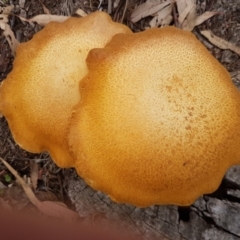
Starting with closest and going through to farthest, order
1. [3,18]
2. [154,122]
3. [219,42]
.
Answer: [154,122]
[219,42]
[3,18]

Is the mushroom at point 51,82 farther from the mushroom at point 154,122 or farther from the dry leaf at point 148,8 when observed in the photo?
the dry leaf at point 148,8

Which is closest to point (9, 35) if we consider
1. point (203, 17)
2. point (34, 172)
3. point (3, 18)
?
point (3, 18)

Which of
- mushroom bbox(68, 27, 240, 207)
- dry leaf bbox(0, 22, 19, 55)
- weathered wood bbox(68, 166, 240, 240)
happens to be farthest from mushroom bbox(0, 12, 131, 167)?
dry leaf bbox(0, 22, 19, 55)

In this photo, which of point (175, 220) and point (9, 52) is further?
point (9, 52)

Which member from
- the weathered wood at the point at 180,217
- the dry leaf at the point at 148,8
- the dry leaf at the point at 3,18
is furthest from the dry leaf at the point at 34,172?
the dry leaf at the point at 148,8

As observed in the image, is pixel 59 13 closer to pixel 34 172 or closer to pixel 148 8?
pixel 148 8

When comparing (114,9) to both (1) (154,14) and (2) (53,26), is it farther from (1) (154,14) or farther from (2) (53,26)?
(2) (53,26)

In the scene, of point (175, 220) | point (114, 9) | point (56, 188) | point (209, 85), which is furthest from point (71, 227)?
point (114, 9)
